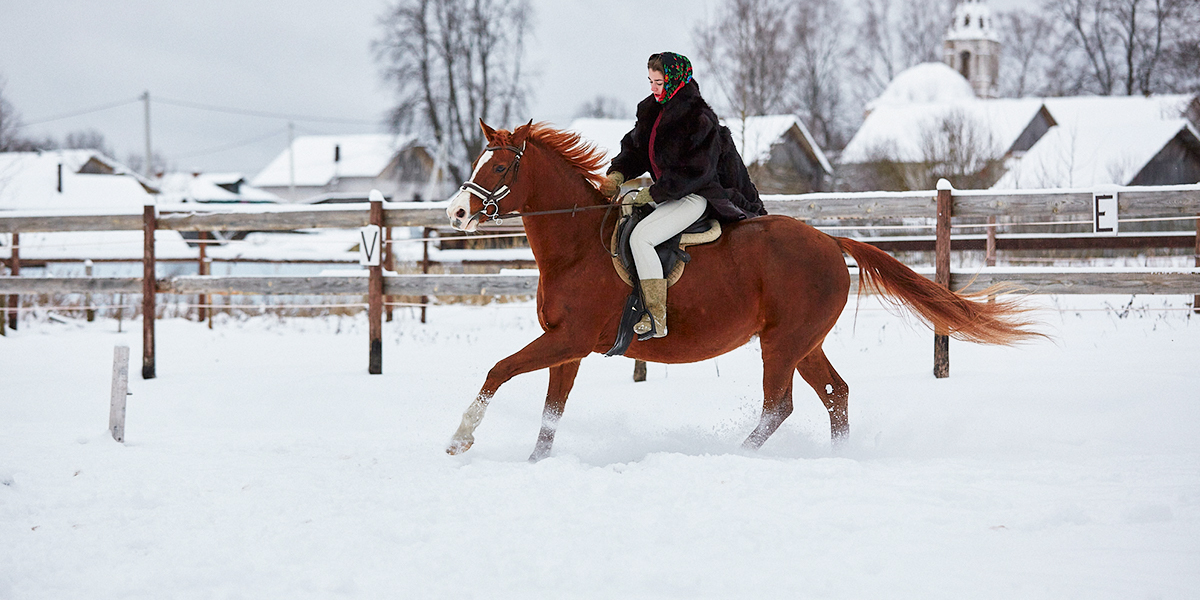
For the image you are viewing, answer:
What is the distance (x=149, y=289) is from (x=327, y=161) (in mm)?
47513

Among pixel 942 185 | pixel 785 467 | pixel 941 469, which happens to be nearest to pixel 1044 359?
pixel 942 185

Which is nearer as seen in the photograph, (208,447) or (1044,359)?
(208,447)

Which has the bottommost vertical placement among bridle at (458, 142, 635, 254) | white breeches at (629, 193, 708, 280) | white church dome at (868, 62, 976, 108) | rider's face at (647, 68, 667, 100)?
white breeches at (629, 193, 708, 280)

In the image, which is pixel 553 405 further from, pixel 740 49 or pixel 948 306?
pixel 740 49

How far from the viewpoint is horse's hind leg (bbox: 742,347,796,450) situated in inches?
189

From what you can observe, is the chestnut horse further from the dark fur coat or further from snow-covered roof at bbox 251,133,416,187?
snow-covered roof at bbox 251,133,416,187

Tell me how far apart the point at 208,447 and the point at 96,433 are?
1.20 meters

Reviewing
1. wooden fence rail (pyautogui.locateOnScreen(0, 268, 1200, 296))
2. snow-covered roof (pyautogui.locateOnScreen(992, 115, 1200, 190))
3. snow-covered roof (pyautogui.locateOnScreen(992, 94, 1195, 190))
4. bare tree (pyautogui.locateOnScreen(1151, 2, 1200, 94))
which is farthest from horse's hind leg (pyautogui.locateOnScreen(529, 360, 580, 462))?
bare tree (pyautogui.locateOnScreen(1151, 2, 1200, 94))

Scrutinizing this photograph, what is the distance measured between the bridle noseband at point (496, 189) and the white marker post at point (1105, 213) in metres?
4.57

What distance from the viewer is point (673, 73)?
4500mm

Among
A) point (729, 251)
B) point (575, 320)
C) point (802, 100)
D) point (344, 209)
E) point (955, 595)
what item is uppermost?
point (802, 100)

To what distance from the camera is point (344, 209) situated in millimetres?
7805

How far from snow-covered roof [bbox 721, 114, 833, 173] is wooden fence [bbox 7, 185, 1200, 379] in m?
9.41

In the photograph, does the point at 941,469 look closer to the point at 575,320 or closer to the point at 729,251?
the point at 729,251
